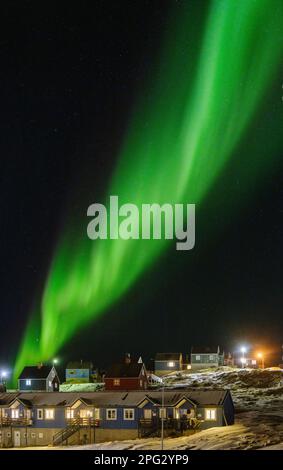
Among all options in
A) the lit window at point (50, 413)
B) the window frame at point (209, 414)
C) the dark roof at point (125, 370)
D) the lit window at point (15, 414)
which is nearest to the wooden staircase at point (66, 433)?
the lit window at point (50, 413)

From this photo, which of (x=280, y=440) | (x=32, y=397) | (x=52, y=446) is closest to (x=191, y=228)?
(x=32, y=397)

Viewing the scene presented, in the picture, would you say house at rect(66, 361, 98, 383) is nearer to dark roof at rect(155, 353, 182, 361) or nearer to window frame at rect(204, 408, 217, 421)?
dark roof at rect(155, 353, 182, 361)

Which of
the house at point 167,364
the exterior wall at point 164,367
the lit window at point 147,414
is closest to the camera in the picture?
the lit window at point 147,414

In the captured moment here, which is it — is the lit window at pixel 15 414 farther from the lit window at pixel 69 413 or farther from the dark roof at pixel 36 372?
the dark roof at pixel 36 372

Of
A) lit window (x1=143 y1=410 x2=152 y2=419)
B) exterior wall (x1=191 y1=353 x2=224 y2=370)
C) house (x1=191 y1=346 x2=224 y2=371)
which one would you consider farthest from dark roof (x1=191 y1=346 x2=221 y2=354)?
lit window (x1=143 y1=410 x2=152 y2=419)

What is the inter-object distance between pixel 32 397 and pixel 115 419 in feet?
39.1

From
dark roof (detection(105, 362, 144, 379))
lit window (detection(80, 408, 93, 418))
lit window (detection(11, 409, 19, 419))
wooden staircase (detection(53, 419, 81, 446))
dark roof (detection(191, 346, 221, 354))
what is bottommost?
wooden staircase (detection(53, 419, 81, 446))

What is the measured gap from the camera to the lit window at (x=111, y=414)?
2473 inches

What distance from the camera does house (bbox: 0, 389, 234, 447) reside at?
199ft

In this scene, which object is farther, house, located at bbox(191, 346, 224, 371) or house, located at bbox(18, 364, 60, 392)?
house, located at bbox(191, 346, 224, 371)

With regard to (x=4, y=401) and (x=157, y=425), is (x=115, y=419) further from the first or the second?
(x=4, y=401)

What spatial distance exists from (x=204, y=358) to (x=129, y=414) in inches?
2559

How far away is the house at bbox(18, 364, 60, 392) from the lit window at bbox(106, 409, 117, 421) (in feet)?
128

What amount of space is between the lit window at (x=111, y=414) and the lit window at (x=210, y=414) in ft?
30.4
